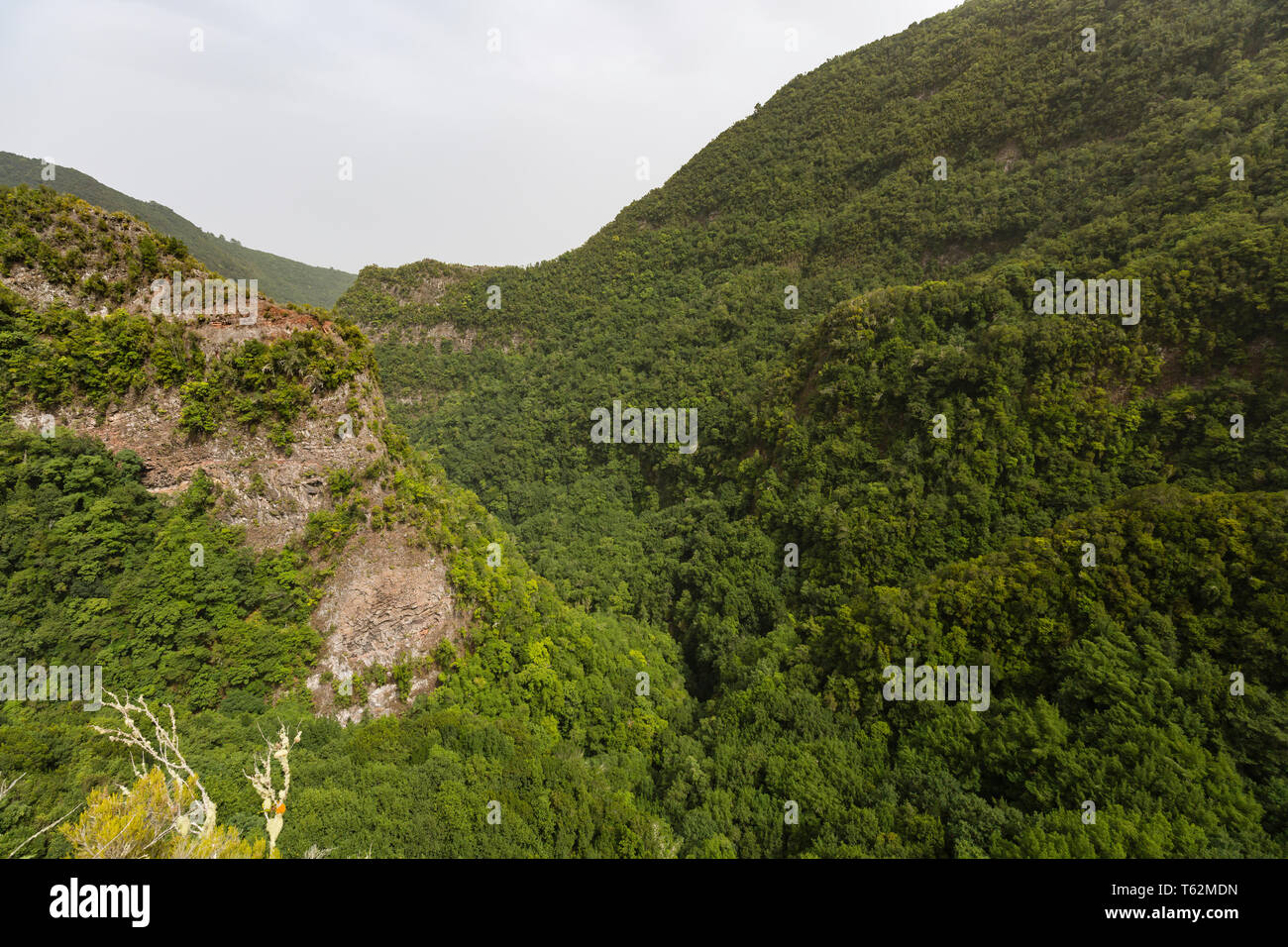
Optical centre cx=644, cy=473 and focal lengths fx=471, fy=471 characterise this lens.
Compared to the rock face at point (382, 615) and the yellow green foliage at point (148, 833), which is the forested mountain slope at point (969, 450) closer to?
the rock face at point (382, 615)

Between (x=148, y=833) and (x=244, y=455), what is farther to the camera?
(x=244, y=455)

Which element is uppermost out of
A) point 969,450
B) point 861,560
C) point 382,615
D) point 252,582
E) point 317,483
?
point 969,450

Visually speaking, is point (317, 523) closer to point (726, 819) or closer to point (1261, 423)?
point (726, 819)

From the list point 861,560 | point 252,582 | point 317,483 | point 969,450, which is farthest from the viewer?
point 861,560

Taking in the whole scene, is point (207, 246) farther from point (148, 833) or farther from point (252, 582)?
point (148, 833)

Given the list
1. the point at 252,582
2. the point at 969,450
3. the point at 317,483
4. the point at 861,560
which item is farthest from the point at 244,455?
the point at 969,450

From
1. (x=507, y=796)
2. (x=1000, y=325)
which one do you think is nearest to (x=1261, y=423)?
(x=1000, y=325)

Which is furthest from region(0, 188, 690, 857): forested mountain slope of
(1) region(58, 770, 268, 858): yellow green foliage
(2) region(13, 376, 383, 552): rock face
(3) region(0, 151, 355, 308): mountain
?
(3) region(0, 151, 355, 308): mountain
